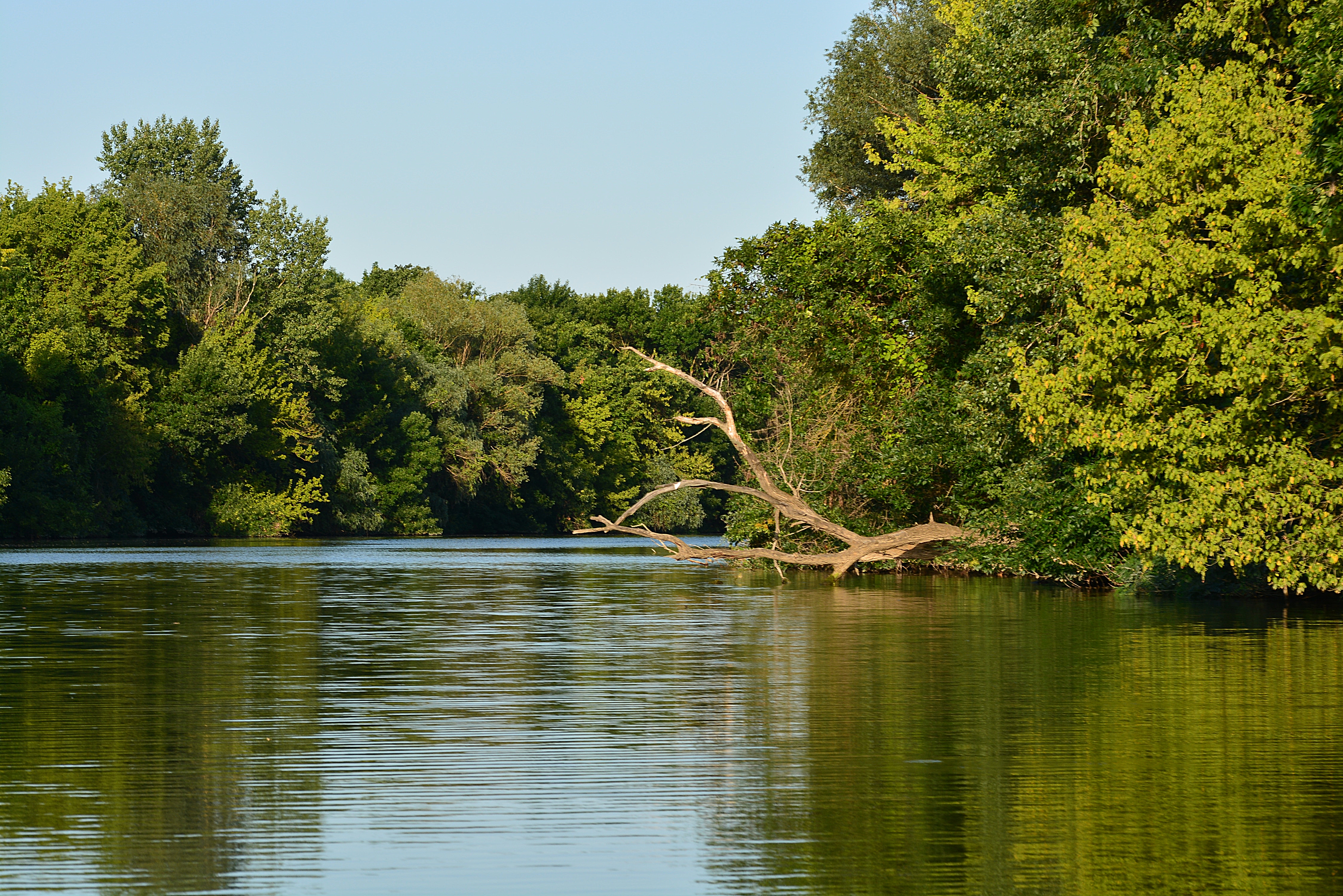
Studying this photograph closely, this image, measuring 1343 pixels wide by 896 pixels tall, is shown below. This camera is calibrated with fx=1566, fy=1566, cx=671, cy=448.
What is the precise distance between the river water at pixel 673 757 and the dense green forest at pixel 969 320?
11.9 feet

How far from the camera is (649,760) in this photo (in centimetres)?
1092

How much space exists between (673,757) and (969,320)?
27.1 m

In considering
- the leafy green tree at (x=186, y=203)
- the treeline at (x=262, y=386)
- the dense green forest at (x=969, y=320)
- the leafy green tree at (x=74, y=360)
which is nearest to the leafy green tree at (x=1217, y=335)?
the dense green forest at (x=969, y=320)

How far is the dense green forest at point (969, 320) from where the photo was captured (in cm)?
2342

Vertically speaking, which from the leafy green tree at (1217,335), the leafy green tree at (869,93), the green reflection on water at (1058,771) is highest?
the leafy green tree at (869,93)

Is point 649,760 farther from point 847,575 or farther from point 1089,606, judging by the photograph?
point 847,575

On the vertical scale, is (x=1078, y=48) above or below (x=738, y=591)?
above

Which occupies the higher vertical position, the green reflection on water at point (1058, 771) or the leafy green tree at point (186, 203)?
the leafy green tree at point (186, 203)

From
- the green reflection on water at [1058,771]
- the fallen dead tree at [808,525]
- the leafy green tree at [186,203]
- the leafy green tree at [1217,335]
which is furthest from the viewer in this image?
the leafy green tree at [186,203]

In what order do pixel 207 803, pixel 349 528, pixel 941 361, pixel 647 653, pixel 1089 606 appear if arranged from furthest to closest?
pixel 349 528, pixel 941 361, pixel 1089 606, pixel 647 653, pixel 207 803

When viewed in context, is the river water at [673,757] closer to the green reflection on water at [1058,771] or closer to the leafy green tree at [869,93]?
the green reflection on water at [1058,771]

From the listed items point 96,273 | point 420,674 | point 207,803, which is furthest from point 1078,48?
point 96,273

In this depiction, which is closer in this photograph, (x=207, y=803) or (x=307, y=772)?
(x=207, y=803)

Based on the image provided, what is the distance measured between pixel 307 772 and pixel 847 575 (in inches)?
1185
